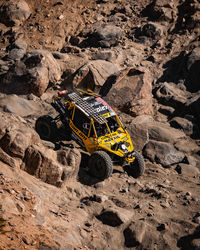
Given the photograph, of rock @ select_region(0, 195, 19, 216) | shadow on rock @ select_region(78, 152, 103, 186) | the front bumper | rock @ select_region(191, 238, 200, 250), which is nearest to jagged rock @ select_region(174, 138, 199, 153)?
the front bumper

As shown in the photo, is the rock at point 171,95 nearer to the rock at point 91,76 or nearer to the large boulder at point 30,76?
the rock at point 91,76

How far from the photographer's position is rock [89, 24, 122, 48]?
21.2 meters

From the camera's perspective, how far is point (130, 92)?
51.9 ft

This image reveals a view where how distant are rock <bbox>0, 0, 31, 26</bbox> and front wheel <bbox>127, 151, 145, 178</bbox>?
54.3ft

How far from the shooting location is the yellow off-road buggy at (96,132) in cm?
1098

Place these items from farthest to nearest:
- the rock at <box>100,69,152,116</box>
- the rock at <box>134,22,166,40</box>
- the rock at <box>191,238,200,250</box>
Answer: the rock at <box>134,22,166,40</box> → the rock at <box>100,69,152,116</box> → the rock at <box>191,238,200,250</box>

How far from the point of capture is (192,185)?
11.3m

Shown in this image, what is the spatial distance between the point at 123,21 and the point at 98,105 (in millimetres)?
12735

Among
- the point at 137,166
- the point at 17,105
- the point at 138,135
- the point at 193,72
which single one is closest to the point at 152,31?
the point at 193,72

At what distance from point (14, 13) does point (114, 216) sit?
1934cm

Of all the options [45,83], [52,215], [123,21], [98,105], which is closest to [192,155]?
[98,105]

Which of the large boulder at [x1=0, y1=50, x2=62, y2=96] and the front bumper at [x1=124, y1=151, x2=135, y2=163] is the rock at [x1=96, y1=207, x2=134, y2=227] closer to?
the front bumper at [x1=124, y1=151, x2=135, y2=163]

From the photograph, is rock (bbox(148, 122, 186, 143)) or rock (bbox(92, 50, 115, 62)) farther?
rock (bbox(92, 50, 115, 62))

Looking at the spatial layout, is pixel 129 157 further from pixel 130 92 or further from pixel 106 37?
pixel 106 37
